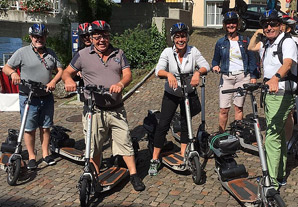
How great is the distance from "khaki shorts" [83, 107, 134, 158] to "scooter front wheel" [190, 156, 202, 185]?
80 centimetres

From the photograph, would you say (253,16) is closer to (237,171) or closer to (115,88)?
(237,171)

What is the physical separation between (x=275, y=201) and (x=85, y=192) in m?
2.01

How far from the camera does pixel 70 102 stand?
10680 millimetres

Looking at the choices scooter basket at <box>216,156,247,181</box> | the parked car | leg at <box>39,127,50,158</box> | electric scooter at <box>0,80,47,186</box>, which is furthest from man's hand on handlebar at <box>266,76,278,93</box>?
the parked car

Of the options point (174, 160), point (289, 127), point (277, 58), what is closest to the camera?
point (277, 58)

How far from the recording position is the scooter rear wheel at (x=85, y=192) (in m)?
4.39

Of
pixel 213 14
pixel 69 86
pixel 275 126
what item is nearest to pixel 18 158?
pixel 69 86

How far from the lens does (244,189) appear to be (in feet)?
15.1

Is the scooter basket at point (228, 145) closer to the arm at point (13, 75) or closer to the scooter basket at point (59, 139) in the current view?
the scooter basket at point (59, 139)

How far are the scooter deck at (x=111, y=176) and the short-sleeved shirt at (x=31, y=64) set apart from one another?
62.7 inches

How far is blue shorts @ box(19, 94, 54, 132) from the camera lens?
18.7 feet

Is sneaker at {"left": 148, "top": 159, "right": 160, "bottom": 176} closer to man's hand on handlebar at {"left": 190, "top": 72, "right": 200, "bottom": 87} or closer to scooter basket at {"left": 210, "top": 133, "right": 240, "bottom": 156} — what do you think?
scooter basket at {"left": 210, "top": 133, "right": 240, "bottom": 156}

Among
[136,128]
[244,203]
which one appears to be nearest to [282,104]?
[244,203]

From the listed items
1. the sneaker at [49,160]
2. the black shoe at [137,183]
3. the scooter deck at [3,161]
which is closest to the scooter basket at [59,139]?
the sneaker at [49,160]
